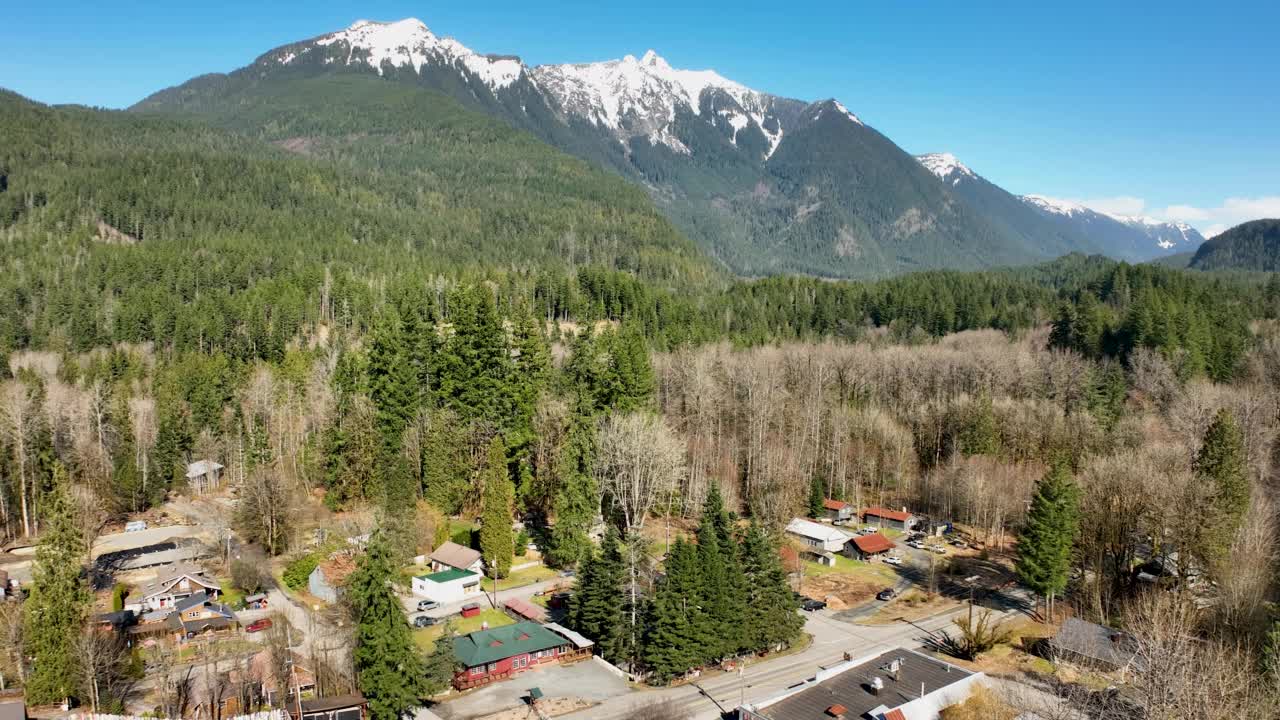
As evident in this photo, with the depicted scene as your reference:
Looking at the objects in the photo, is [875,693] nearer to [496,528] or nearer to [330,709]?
[330,709]

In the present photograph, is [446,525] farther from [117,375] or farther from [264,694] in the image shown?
[117,375]

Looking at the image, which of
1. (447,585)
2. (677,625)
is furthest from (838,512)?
(447,585)

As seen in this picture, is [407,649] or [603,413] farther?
[603,413]

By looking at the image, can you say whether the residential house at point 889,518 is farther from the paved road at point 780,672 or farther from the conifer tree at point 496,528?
the conifer tree at point 496,528

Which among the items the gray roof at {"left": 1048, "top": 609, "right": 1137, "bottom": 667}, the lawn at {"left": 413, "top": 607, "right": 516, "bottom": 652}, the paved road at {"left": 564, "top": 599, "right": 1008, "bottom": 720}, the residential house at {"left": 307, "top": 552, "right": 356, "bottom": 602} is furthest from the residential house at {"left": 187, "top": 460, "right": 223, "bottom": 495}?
the gray roof at {"left": 1048, "top": 609, "right": 1137, "bottom": 667}

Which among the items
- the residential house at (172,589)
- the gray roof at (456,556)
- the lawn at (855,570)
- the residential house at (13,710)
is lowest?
the lawn at (855,570)

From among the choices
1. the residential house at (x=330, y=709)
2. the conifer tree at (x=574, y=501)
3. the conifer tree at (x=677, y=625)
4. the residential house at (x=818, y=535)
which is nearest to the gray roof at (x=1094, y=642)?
the conifer tree at (x=677, y=625)

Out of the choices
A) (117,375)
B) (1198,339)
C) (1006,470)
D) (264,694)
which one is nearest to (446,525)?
(264,694)

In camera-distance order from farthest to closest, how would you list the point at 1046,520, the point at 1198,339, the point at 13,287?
1. the point at 13,287
2. the point at 1198,339
3. the point at 1046,520
